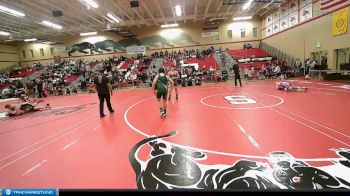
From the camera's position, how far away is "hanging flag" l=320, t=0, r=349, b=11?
50.6ft

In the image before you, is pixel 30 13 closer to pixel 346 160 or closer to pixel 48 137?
pixel 48 137

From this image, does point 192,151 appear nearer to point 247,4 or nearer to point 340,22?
point 340,22

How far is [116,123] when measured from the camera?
25.5ft

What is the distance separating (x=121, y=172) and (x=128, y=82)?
19.4 m

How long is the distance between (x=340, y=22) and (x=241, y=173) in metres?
16.0

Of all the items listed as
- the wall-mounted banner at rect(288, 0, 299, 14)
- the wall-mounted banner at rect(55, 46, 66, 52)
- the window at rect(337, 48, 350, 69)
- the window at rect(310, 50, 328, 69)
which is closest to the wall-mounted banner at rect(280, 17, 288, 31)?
the wall-mounted banner at rect(288, 0, 299, 14)

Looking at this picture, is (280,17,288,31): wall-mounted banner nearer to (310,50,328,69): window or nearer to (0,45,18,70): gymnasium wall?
(310,50,328,69): window

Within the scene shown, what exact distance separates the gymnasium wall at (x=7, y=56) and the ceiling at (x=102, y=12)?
2728mm

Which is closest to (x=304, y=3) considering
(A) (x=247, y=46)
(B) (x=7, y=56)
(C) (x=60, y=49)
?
(A) (x=247, y=46)

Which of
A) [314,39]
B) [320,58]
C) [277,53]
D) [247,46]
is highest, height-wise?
[247,46]

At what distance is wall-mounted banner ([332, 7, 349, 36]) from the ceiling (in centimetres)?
511

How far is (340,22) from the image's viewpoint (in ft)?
50.9

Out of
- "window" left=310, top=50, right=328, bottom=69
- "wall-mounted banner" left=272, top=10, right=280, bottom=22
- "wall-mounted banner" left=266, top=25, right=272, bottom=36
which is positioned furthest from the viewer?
"wall-mounted banner" left=266, top=25, right=272, bottom=36

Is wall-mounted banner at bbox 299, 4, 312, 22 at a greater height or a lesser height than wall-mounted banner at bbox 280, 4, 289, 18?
lesser
